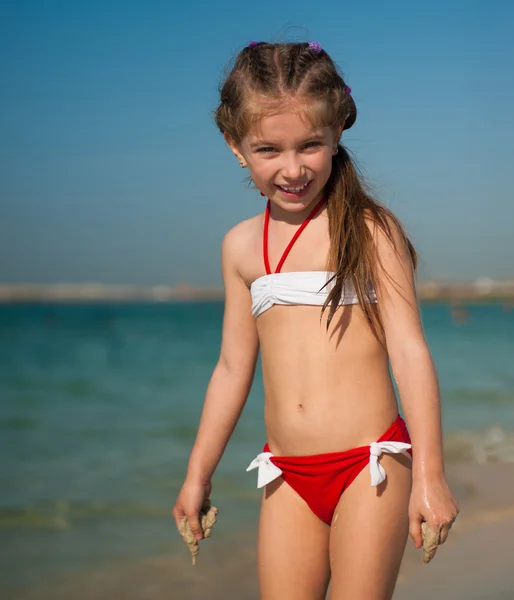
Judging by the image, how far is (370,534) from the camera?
8.02ft

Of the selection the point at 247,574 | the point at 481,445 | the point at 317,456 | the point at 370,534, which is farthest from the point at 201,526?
the point at 481,445

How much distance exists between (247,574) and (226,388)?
9.30ft

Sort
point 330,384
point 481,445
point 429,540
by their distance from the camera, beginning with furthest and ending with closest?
point 481,445 < point 330,384 < point 429,540

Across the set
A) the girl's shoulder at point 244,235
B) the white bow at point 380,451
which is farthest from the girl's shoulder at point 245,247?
the white bow at point 380,451

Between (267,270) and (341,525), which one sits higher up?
(267,270)

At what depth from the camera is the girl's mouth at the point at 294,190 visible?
2584 millimetres

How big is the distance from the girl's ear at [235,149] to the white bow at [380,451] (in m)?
0.84

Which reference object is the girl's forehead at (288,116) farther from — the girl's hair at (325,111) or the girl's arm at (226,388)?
the girl's arm at (226,388)

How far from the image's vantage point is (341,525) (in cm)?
251

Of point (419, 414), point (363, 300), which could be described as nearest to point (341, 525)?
point (419, 414)

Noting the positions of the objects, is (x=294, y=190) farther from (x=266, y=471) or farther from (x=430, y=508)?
(x=430, y=508)

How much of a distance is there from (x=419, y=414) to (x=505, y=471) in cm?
587

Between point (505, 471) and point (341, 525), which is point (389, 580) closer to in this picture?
point (341, 525)

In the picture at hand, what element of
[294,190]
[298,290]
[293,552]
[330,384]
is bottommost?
[293,552]
